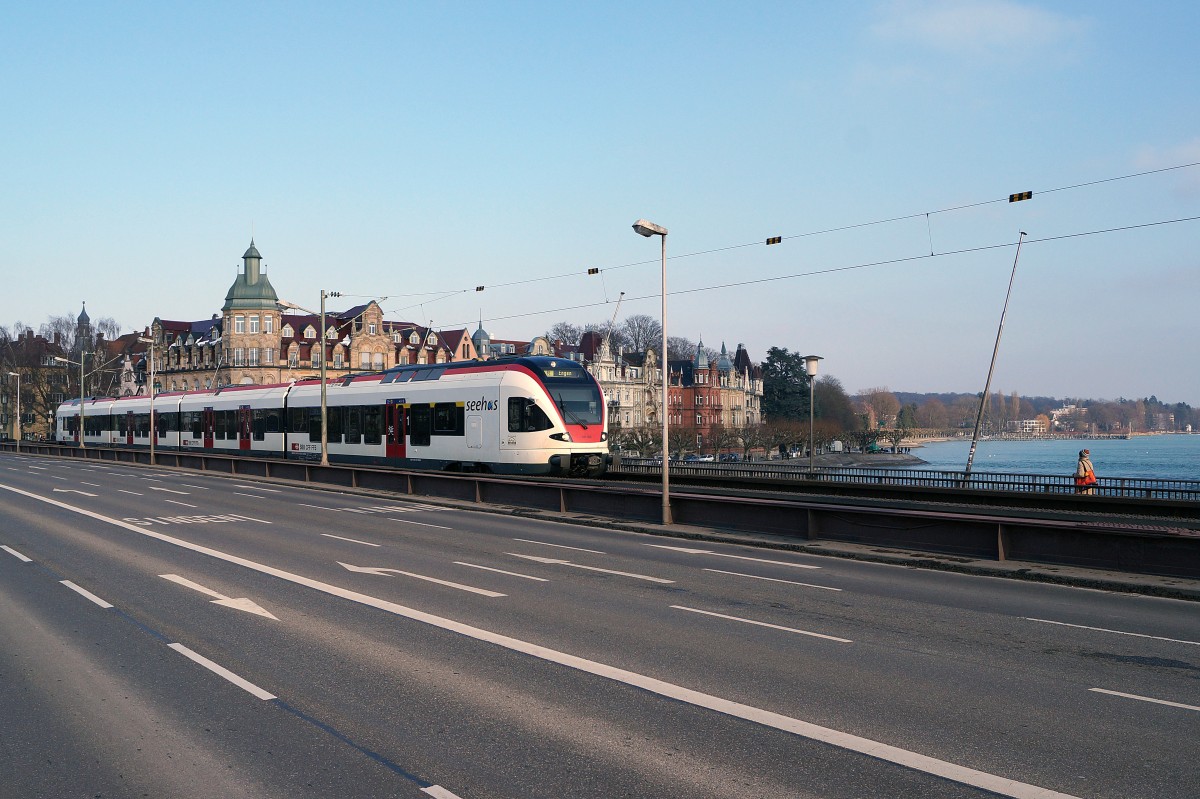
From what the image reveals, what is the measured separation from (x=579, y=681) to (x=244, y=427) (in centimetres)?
4658

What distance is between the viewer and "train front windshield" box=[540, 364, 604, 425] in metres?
31.5

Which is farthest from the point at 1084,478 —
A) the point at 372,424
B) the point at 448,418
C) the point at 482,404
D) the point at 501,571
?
the point at 372,424

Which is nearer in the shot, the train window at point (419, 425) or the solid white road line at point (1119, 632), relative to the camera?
the solid white road line at point (1119, 632)

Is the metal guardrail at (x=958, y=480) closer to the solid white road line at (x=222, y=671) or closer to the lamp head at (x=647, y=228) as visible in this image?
the lamp head at (x=647, y=228)

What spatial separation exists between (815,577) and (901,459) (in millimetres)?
142806

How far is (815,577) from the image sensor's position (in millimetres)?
15148

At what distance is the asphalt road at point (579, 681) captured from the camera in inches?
249

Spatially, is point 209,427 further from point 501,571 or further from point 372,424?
point 501,571

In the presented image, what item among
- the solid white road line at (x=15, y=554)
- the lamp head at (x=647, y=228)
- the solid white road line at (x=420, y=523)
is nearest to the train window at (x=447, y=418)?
the solid white road line at (x=420, y=523)

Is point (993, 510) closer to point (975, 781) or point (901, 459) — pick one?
point (975, 781)

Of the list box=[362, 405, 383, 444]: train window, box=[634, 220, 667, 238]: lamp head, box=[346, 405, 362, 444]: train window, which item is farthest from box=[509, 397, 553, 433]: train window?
box=[346, 405, 362, 444]: train window

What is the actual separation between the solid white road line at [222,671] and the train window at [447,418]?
2364 centimetres

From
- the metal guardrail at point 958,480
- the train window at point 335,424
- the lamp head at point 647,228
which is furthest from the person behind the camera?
the train window at point 335,424

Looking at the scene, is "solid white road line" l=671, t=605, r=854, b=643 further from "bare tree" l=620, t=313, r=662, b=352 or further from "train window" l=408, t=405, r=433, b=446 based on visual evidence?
"bare tree" l=620, t=313, r=662, b=352
